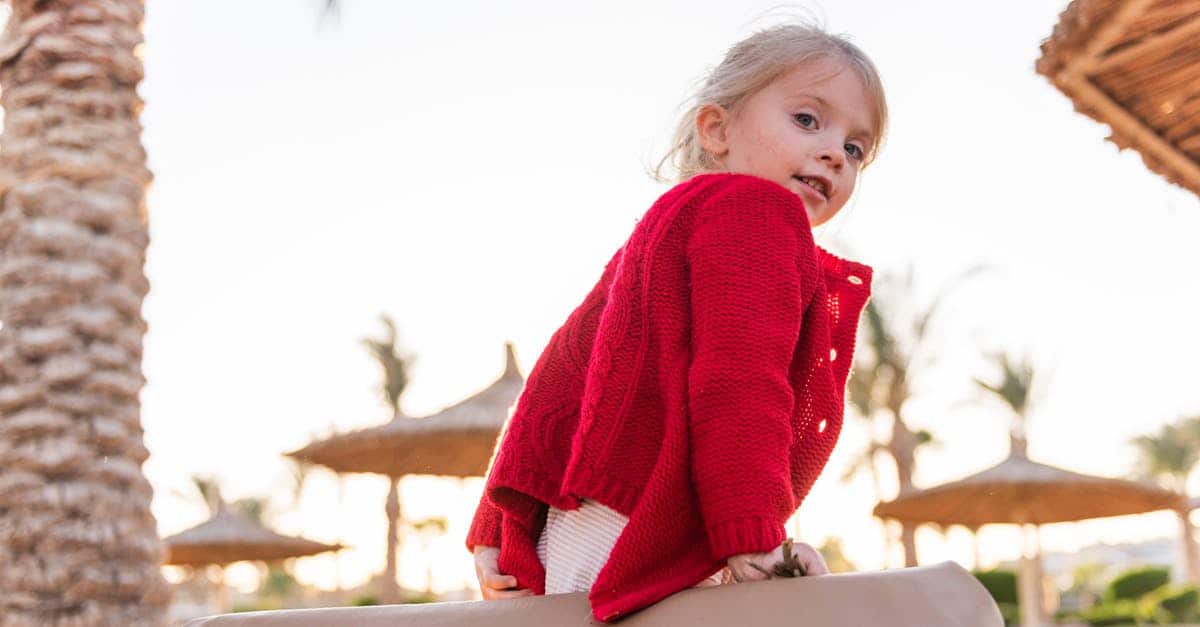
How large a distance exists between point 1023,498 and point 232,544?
37.8 ft

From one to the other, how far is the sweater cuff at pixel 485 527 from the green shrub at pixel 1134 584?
3101 centimetres

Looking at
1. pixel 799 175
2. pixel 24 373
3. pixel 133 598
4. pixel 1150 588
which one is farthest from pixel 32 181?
pixel 1150 588

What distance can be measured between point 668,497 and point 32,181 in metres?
3.52

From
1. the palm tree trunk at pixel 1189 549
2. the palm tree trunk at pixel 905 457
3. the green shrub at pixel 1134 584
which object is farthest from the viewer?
the palm tree trunk at pixel 1189 549

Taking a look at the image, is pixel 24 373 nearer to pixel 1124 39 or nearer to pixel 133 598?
pixel 133 598

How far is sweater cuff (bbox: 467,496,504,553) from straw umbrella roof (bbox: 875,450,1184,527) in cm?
1464

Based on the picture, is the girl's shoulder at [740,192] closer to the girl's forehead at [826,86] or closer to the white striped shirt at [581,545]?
the girl's forehead at [826,86]

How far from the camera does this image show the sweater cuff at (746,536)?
138 centimetres

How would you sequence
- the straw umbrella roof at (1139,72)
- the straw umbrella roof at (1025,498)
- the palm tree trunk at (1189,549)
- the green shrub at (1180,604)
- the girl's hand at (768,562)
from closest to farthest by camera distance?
the girl's hand at (768,562)
the straw umbrella roof at (1139,72)
the straw umbrella roof at (1025,498)
the green shrub at (1180,604)
the palm tree trunk at (1189,549)

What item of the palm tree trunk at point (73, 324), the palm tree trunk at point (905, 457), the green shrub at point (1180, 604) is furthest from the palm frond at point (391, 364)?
the palm tree trunk at point (73, 324)

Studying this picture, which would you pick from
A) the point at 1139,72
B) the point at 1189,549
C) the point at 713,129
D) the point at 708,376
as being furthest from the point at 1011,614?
the point at 1189,549

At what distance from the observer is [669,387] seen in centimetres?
151

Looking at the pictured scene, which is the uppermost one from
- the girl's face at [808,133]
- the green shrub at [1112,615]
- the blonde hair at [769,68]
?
the blonde hair at [769,68]

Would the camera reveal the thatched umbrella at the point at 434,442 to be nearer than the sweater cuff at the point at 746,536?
No
